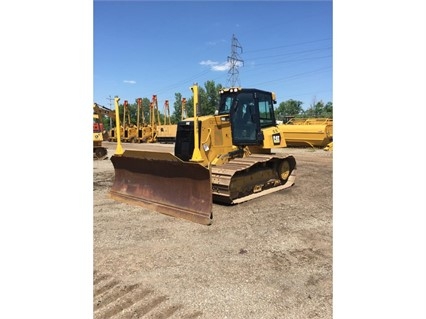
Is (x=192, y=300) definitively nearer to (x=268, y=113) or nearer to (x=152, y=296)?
(x=152, y=296)

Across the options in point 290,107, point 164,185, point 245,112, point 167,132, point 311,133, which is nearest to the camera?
point 164,185

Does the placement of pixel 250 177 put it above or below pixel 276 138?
below

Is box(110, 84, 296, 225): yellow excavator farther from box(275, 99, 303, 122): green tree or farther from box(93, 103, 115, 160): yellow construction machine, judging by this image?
box(275, 99, 303, 122): green tree

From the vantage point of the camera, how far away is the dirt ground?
127 inches

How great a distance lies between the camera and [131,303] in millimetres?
3311

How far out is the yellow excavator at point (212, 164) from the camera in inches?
245

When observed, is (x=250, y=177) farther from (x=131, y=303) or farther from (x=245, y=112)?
(x=131, y=303)

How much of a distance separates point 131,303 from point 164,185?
3698mm

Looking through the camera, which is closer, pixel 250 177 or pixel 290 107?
pixel 250 177

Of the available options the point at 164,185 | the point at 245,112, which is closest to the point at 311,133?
the point at 245,112

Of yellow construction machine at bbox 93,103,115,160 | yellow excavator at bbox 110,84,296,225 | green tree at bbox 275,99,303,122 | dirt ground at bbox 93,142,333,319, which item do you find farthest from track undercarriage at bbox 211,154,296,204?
green tree at bbox 275,99,303,122

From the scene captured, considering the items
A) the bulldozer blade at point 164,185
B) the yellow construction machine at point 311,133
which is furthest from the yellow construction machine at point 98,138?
the yellow construction machine at point 311,133

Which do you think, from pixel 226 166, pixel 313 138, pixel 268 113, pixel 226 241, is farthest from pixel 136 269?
pixel 313 138

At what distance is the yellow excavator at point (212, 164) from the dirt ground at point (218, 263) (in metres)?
0.41
